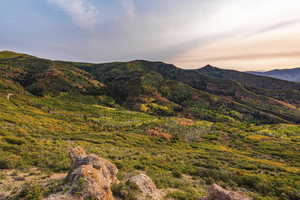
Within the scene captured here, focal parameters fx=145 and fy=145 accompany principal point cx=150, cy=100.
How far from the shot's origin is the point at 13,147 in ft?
57.1

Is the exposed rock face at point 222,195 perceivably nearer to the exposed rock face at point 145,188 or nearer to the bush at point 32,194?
the exposed rock face at point 145,188

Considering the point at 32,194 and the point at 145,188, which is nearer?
the point at 32,194

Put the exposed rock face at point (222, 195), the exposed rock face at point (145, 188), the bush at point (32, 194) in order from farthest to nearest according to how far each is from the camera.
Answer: the exposed rock face at point (145, 188) < the exposed rock face at point (222, 195) < the bush at point (32, 194)

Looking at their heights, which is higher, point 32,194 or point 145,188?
point 32,194

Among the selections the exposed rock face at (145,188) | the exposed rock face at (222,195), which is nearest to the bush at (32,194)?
the exposed rock face at (145,188)

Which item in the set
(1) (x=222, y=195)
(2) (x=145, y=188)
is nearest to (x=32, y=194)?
(2) (x=145, y=188)

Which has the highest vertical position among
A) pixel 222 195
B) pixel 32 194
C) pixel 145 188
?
pixel 32 194

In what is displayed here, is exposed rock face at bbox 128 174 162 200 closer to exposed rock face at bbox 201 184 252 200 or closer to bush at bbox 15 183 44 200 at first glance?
exposed rock face at bbox 201 184 252 200

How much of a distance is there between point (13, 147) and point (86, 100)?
146 metres

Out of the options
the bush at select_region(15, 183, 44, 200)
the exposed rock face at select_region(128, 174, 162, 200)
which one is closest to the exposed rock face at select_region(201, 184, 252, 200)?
the exposed rock face at select_region(128, 174, 162, 200)

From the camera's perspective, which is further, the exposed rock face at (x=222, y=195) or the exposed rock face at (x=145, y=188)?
the exposed rock face at (x=145, y=188)

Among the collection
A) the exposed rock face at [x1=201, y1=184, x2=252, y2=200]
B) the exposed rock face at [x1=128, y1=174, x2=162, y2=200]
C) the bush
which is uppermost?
the bush

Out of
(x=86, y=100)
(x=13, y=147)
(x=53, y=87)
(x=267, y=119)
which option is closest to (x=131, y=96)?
(x=86, y=100)

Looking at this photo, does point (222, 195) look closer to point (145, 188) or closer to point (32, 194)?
point (145, 188)
